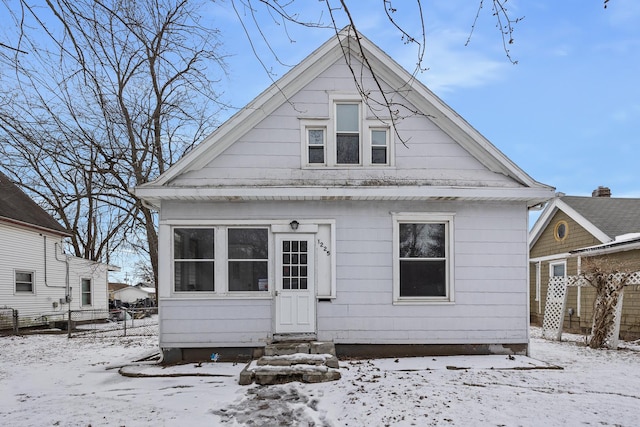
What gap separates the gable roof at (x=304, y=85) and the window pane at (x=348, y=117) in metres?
0.80

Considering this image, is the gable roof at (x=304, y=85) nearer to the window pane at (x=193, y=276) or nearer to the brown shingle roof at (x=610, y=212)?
the window pane at (x=193, y=276)

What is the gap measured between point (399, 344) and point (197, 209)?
4439 mm

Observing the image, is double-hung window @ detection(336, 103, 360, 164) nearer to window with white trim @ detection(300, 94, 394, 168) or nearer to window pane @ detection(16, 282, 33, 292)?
window with white trim @ detection(300, 94, 394, 168)

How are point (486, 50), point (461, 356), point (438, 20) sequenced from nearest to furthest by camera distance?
1. point (438, 20)
2. point (486, 50)
3. point (461, 356)

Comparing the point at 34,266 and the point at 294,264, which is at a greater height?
the point at 294,264

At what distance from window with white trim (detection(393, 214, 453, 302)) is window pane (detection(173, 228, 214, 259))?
3.46 metres

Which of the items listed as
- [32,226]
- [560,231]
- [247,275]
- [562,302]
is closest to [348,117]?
[247,275]

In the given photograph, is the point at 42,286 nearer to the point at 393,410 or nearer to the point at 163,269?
the point at 163,269

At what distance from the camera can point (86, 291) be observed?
20062mm

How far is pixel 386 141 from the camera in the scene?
8.16 m

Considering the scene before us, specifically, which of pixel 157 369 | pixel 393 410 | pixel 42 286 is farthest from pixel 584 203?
pixel 42 286

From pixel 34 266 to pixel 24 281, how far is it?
673 millimetres

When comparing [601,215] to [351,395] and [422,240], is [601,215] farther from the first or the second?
[351,395]

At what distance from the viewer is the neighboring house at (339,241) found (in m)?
7.60
